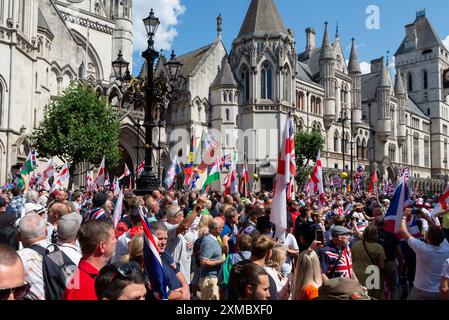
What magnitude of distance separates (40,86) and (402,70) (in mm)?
73775

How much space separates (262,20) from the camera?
1774 inches

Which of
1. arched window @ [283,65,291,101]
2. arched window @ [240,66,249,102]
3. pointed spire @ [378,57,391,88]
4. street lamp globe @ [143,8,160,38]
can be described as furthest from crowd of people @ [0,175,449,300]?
pointed spire @ [378,57,391,88]

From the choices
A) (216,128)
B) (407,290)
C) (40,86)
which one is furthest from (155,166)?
(407,290)

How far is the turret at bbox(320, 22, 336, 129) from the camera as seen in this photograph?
54.6 metres

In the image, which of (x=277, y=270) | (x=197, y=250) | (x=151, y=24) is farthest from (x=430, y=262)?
(x=151, y=24)

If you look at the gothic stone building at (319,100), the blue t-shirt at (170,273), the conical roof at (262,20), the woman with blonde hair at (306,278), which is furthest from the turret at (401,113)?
the blue t-shirt at (170,273)

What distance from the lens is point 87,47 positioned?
41375 millimetres

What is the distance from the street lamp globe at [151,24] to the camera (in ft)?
46.5

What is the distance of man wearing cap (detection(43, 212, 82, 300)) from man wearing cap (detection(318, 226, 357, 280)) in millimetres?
3242

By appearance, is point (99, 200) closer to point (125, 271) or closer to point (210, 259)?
point (210, 259)

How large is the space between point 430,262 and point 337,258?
47.2 inches

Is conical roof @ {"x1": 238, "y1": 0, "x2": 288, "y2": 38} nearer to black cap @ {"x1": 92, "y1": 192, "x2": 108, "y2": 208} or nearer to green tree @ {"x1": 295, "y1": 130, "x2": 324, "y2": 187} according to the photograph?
green tree @ {"x1": 295, "y1": 130, "x2": 324, "y2": 187}

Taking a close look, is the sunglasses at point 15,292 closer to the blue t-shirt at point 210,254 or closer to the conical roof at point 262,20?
the blue t-shirt at point 210,254

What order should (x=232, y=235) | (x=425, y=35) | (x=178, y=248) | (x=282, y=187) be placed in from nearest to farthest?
(x=178, y=248), (x=282, y=187), (x=232, y=235), (x=425, y=35)
